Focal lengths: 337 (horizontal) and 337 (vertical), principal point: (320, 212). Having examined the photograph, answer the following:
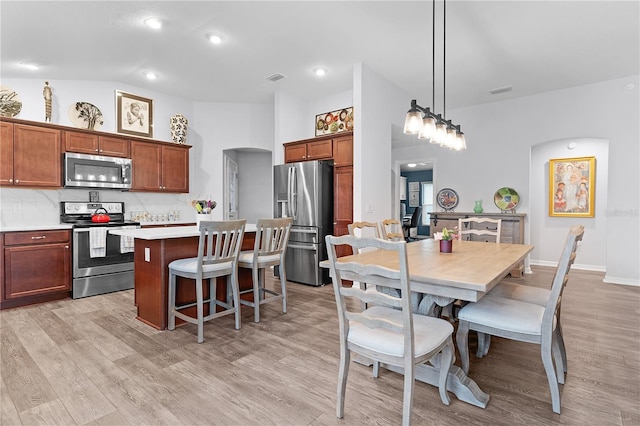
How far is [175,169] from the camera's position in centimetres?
523

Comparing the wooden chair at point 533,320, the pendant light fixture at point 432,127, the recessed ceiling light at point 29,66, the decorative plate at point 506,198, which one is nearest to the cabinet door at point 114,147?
the recessed ceiling light at point 29,66

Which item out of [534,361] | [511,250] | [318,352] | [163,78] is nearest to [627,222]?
[511,250]

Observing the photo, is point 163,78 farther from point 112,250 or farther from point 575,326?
point 575,326

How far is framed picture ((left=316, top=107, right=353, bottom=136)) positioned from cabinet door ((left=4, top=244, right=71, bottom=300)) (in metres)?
3.84

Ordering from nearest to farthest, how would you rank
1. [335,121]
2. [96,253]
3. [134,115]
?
[96,253]
[134,115]
[335,121]

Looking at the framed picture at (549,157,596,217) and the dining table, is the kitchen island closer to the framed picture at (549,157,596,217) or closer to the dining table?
the dining table

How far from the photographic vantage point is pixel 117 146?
4.63 metres

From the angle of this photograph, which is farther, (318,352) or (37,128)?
(37,128)

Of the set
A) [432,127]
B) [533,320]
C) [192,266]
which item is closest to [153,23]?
[192,266]

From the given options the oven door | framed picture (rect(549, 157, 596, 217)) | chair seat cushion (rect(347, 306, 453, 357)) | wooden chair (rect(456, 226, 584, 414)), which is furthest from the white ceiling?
chair seat cushion (rect(347, 306, 453, 357))

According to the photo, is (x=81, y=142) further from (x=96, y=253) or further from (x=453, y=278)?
(x=453, y=278)

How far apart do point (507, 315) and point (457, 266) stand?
37 cm

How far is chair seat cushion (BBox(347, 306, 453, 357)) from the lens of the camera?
1.61 meters

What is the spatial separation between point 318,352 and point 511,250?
177 centimetres
